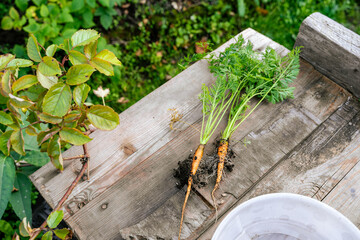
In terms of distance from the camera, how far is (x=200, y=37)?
3428 millimetres

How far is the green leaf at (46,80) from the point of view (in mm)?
1160

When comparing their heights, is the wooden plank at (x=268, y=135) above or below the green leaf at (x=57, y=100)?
below

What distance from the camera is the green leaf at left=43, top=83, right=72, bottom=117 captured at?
1.12 m

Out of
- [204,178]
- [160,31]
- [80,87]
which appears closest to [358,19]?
[160,31]

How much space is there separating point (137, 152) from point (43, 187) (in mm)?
464

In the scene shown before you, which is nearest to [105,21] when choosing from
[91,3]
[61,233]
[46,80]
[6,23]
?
[91,3]

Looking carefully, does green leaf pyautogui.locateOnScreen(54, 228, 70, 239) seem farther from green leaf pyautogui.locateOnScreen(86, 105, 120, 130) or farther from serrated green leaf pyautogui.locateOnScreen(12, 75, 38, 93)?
serrated green leaf pyautogui.locateOnScreen(12, 75, 38, 93)

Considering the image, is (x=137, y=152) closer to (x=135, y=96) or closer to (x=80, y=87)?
(x=80, y=87)

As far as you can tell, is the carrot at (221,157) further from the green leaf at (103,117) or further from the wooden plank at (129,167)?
the green leaf at (103,117)

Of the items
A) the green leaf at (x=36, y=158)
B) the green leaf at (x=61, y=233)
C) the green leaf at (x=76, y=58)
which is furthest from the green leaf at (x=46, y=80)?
the green leaf at (x=36, y=158)

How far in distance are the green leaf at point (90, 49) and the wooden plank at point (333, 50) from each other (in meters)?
1.19

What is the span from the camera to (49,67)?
3.80 ft

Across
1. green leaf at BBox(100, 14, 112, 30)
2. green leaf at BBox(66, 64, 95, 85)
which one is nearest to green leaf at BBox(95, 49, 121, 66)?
green leaf at BBox(66, 64, 95, 85)

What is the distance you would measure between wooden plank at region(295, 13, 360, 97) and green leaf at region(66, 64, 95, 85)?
4.11ft
